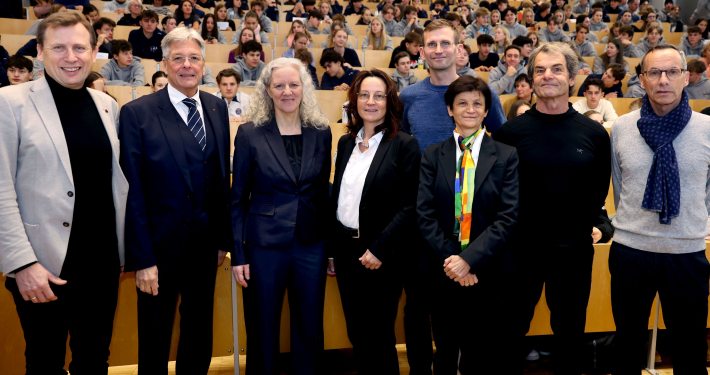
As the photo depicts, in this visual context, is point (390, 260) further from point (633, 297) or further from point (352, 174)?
point (633, 297)

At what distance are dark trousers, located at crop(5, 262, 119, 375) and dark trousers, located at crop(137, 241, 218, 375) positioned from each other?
115 millimetres

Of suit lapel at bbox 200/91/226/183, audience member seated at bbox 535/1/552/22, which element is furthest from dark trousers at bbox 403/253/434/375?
audience member seated at bbox 535/1/552/22

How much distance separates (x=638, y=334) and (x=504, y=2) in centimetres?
811

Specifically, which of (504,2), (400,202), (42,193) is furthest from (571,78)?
(504,2)

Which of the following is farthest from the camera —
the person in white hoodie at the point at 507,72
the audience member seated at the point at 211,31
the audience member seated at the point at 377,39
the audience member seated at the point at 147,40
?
the audience member seated at the point at 377,39

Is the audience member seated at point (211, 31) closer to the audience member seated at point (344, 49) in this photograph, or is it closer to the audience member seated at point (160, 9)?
the audience member seated at point (160, 9)

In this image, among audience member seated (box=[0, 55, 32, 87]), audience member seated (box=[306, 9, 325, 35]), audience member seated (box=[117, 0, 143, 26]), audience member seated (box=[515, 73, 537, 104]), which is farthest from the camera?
audience member seated (box=[306, 9, 325, 35])

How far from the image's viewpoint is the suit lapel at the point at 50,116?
4.72ft

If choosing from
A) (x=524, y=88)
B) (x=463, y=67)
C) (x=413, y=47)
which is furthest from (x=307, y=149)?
(x=413, y=47)

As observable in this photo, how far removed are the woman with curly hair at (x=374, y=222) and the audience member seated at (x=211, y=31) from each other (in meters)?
5.04

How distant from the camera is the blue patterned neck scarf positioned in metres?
1.61

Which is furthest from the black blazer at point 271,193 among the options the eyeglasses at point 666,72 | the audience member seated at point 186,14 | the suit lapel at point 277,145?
the audience member seated at point 186,14

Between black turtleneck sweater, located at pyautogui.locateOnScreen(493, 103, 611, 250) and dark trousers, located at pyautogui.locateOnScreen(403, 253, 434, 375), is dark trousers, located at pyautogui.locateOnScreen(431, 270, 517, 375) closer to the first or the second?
dark trousers, located at pyautogui.locateOnScreen(403, 253, 434, 375)

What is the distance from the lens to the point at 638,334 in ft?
5.70
